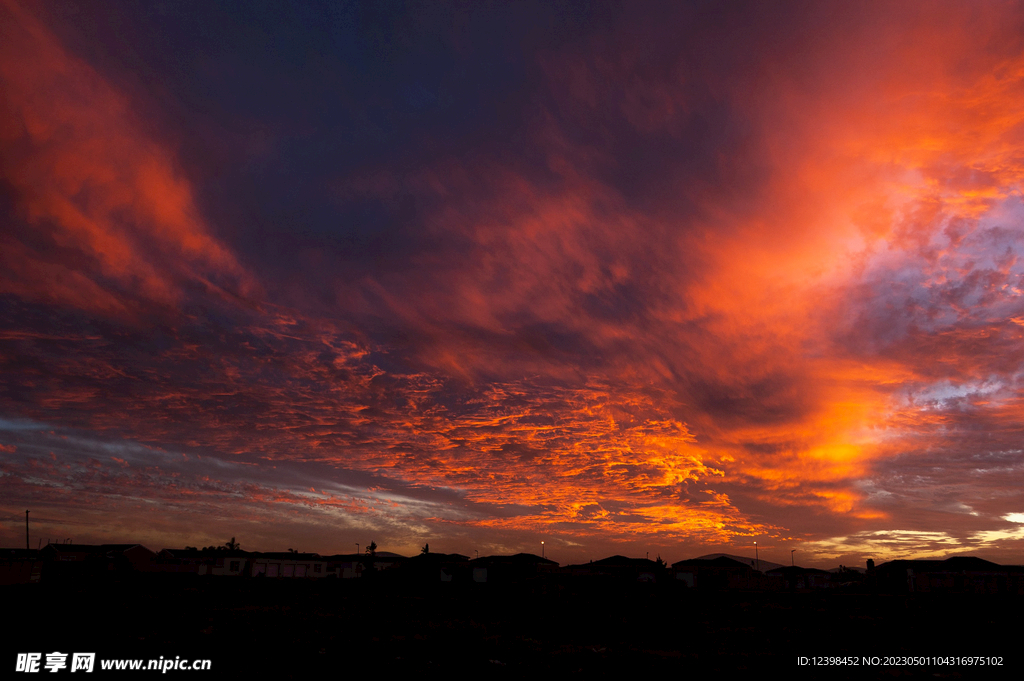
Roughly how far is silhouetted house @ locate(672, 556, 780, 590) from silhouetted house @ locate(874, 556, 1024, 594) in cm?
1804

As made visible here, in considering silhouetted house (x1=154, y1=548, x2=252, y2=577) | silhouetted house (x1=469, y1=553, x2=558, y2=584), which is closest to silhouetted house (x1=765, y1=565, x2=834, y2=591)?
silhouetted house (x1=469, y1=553, x2=558, y2=584)

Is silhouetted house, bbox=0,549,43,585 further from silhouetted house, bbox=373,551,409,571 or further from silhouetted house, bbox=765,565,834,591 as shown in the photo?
silhouetted house, bbox=765,565,834,591

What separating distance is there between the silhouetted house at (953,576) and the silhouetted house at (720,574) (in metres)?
18.0

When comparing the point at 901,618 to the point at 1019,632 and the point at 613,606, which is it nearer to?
the point at 1019,632

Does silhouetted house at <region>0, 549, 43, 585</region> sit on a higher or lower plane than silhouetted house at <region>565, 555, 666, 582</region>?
higher

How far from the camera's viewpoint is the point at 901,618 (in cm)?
3553

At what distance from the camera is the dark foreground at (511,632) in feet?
Answer: 68.0

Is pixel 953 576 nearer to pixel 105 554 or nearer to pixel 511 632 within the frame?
pixel 511 632

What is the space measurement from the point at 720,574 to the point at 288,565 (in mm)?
78106

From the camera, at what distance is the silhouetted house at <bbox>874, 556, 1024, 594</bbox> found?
Answer: 75125 mm

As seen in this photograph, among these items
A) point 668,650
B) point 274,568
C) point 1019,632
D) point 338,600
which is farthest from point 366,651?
point 274,568

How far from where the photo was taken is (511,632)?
30.8 metres

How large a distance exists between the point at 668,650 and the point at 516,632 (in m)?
8.64

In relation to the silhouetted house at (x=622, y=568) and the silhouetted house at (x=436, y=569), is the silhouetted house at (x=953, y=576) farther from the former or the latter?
the silhouetted house at (x=436, y=569)
